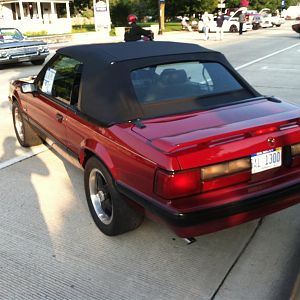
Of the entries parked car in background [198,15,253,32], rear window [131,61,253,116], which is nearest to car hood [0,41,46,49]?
rear window [131,61,253,116]

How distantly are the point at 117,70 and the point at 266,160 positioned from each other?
1474 millimetres

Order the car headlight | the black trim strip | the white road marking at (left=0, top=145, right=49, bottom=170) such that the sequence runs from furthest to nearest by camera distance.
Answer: the car headlight, the white road marking at (left=0, top=145, right=49, bottom=170), the black trim strip

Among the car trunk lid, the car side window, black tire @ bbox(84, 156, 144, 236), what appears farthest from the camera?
the car side window

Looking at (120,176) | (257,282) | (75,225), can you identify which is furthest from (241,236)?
(75,225)

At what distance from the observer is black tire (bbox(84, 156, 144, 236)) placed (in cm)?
343

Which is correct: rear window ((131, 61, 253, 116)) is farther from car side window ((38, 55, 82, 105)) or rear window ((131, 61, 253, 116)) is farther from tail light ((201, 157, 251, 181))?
tail light ((201, 157, 251, 181))

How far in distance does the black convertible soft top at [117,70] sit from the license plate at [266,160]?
34.8 inches

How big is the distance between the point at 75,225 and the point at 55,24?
120 ft

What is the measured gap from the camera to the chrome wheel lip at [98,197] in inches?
146

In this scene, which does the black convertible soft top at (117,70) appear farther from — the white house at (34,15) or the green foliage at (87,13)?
the green foliage at (87,13)

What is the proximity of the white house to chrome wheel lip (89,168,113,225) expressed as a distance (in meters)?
36.1

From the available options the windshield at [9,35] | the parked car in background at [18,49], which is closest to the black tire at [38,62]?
the parked car in background at [18,49]

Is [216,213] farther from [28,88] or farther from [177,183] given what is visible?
[28,88]

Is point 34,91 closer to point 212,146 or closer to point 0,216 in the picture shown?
point 0,216
